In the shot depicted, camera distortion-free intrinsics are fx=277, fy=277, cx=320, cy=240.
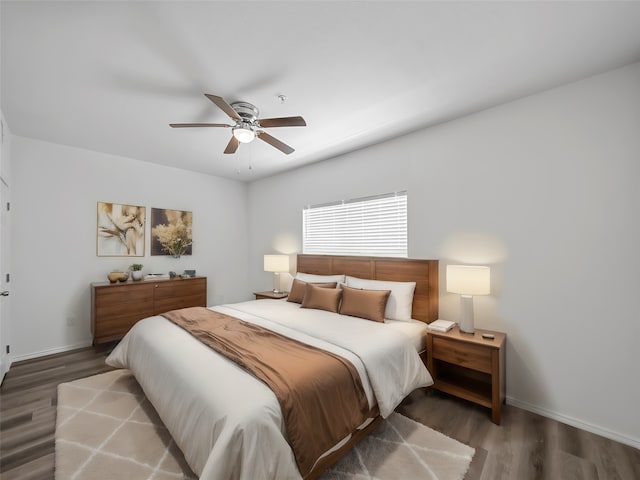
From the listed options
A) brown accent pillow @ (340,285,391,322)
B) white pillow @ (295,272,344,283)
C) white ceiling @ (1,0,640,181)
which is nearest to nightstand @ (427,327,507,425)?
brown accent pillow @ (340,285,391,322)

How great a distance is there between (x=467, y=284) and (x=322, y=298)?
Result: 1.59m

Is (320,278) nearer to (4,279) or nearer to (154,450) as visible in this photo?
(154,450)

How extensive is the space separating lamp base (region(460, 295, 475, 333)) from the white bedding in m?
0.59

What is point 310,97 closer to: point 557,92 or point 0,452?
point 557,92

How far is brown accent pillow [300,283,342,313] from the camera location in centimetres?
331

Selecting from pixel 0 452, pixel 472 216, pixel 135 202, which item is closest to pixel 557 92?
pixel 472 216

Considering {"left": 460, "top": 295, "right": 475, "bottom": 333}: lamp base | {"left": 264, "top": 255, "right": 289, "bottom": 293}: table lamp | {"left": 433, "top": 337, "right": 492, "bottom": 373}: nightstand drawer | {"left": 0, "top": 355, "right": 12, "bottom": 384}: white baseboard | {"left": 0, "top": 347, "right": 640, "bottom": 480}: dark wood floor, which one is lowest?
{"left": 0, "top": 347, "right": 640, "bottom": 480}: dark wood floor

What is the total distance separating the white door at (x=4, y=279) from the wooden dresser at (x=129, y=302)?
2.55 ft

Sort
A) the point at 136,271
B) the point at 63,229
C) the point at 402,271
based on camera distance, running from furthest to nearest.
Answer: the point at 136,271 < the point at 63,229 < the point at 402,271

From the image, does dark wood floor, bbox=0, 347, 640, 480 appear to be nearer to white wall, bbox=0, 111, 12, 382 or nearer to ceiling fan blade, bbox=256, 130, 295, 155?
white wall, bbox=0, 111, 12, 382

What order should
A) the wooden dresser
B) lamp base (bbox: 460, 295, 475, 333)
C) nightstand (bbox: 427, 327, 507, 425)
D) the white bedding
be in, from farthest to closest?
the wooden dresser, lamp base (bbox: 460, 295, 475, 333), nightstand (bbox: 427, 327, 507, 425), the white bedding

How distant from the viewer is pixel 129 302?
393 centimetres

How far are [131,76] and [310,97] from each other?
147 centimetres

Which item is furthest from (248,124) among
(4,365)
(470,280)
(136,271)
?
(4,365)
